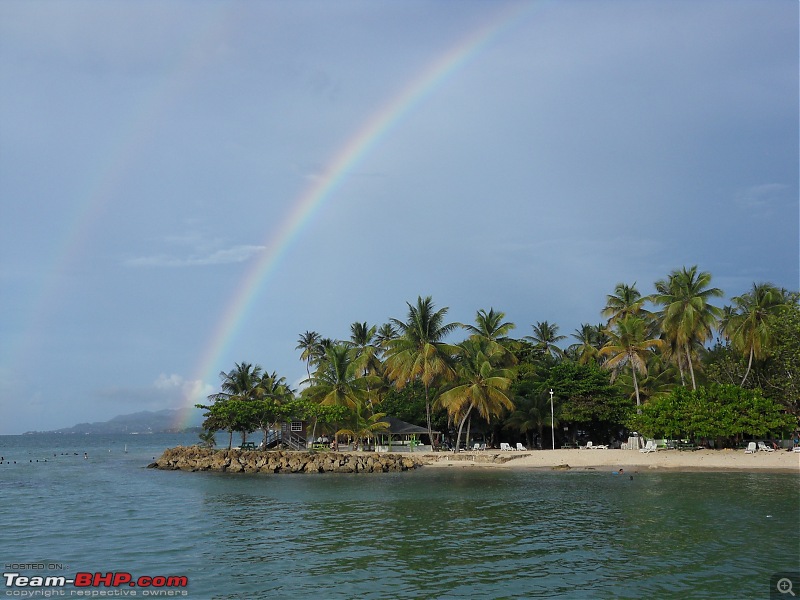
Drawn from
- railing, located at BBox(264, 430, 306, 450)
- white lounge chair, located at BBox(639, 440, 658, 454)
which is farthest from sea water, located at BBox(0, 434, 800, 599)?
railing, located at BBox(264, 430, 306, 450)

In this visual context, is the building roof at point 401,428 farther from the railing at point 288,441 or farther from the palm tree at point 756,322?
the palm tree at point 756,322

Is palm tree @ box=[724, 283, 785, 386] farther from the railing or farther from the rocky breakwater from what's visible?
the railing

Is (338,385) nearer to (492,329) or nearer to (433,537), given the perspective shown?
(492,329)

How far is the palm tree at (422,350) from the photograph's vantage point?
60156 mm

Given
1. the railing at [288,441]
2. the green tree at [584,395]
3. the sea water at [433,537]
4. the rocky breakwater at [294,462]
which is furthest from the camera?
the railing at [288,441]

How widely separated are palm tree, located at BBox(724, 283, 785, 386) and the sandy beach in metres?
9.63

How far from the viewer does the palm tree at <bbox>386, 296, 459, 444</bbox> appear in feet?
197

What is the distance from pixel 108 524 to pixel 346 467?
2591 centimetres

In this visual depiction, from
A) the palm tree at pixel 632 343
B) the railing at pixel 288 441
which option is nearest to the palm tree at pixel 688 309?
the palm tree at pixel 632 343

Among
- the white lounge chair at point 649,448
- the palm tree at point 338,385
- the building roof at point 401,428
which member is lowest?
the white lounge chair at point 649,448

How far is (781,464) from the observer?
44250 mm

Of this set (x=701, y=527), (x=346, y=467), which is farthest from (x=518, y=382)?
(x=701, y=527)

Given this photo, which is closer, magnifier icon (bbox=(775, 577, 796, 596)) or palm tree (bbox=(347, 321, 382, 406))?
magnifier icon (bbox=(775, 577, 796, 596))

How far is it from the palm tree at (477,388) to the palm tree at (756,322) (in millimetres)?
19709
